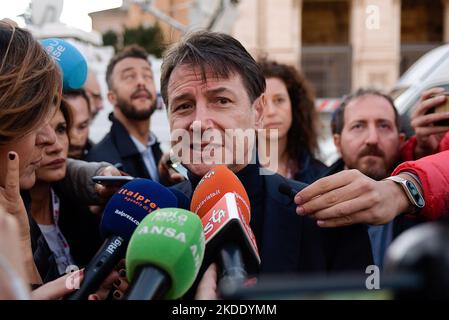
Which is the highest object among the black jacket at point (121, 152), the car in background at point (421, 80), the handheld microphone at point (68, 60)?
the car in background at point (421, 80)

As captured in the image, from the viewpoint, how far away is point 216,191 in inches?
58.2

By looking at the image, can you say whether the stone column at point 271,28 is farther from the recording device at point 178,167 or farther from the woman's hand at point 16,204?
the woman's hand at point 16,204

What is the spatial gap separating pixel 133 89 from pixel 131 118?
228 millimetres

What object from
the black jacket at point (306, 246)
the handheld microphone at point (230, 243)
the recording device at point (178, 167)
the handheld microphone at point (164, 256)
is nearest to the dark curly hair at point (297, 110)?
the recording device at point (178, 167)

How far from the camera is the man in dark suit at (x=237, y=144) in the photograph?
1.67m

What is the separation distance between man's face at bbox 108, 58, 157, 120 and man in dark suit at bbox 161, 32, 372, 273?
2.23 meters

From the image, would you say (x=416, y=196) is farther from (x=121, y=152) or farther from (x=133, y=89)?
(x=133, y=89)

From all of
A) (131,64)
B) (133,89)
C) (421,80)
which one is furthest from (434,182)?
(421,80)

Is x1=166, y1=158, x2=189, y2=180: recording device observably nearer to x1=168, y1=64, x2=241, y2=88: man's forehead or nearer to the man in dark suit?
the man in dark suit

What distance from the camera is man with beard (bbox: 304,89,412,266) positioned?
2805 mm

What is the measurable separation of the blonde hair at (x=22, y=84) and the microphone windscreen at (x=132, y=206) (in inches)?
12.8

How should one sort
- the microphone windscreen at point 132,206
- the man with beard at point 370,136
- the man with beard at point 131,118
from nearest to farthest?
the microphone windscreen at point 132,206 → the man with beard at point 370,136 → the man with beard at point 131,118

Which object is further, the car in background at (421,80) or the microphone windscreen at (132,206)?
the car in background at (421,80)
